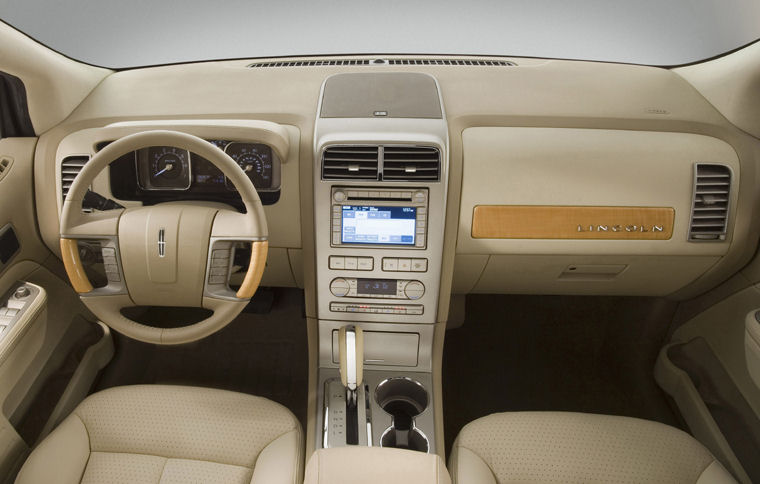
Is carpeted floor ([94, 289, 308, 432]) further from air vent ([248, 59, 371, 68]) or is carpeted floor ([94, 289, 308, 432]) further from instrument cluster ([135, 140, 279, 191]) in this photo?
air vent ([248, 59, 371, 68])

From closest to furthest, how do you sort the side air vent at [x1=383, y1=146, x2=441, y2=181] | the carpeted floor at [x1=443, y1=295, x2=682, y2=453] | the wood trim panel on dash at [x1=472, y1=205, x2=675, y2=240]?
the side air vent at [x1=383, y1=146, x2=441, y2=181] → the wood trim panel on dash at [x1=472, y1=205, x2=675, y2=240] → the carpeted floor at [x1=443, y1=295, x2=682, y2=453]

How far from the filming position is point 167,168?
1599mm

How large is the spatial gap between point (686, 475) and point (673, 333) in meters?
0.94

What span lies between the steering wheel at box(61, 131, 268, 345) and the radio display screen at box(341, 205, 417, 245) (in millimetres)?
313

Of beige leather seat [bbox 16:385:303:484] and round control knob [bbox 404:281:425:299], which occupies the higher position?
round control knob [bbox 404:281:425:299]

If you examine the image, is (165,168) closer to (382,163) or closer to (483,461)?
(382,163)

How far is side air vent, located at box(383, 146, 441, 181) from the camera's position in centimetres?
145

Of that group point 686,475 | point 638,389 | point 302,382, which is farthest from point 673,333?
point 302,382

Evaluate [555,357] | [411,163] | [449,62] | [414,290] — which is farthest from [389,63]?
[555,357]

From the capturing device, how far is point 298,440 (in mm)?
1391

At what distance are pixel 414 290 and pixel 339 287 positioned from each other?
0.77 feet

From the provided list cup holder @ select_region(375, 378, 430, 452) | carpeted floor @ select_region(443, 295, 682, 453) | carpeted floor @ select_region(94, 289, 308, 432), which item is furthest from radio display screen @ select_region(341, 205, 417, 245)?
carpeted floor @ select_region(443, 295, 682, 453)

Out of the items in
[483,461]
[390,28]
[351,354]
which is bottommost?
[483,461]

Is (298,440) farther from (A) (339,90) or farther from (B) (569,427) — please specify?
(A) (339,90)
